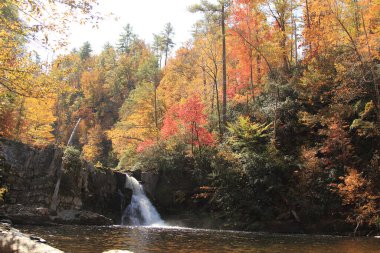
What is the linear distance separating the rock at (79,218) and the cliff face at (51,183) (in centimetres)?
82

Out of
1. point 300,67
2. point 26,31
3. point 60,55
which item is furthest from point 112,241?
point 300,67

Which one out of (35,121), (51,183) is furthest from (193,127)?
(35,121)

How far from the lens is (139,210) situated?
72.7 ft

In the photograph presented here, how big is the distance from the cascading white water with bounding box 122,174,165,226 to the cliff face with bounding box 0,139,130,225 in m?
0.47

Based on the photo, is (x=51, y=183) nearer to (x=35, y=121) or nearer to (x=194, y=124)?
(x=194, y=124)

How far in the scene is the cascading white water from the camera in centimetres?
2164

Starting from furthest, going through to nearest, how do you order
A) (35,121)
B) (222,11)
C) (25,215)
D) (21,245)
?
(35,121), (222,11), (25,215), (21,245)

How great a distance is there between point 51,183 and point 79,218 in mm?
2742

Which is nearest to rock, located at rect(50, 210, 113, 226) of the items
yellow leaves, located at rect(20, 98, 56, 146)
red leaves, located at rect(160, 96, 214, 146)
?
red leaves, located at rect(160, 96, 214, 146)

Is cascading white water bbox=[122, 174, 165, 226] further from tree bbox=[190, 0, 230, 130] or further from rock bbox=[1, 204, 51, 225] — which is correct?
tree bbox=[190, 0, 230, 130]

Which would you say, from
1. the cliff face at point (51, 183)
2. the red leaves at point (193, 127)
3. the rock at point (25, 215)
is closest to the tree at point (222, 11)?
the red leaves at point (193, 127)

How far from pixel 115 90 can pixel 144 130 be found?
2082cm

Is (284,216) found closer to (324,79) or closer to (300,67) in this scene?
(324,79)

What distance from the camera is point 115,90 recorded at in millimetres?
51031
